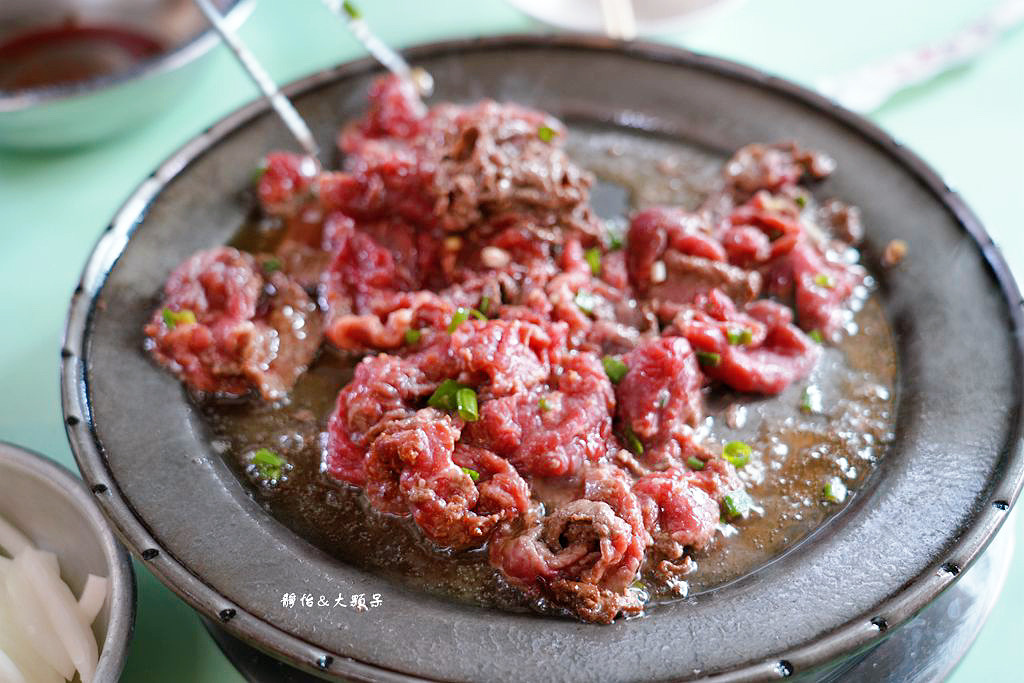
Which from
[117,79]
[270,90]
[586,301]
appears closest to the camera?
[586,301]

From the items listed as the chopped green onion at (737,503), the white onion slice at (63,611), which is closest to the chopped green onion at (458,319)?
the chopped green onion at (737,503)

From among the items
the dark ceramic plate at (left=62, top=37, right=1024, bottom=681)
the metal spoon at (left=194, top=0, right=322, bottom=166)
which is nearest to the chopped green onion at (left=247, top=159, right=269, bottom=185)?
the dark ceramic plate at (left=62, top=37, right=1024, bottom=681)

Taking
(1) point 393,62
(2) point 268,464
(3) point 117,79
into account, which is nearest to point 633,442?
(2) point 268,464

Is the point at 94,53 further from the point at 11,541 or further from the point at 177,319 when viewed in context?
the point at 11,541

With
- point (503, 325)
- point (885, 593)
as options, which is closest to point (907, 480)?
point (885, 593)

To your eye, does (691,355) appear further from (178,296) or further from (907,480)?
(178,296)

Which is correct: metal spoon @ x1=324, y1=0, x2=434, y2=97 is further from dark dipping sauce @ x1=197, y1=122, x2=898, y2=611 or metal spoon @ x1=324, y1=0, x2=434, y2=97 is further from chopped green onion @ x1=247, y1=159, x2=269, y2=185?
dark dipping sauce @ x1=197, y1=122, x2=898, y2=611

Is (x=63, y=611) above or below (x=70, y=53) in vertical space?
below
